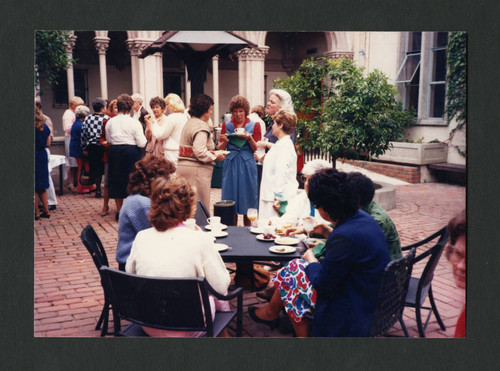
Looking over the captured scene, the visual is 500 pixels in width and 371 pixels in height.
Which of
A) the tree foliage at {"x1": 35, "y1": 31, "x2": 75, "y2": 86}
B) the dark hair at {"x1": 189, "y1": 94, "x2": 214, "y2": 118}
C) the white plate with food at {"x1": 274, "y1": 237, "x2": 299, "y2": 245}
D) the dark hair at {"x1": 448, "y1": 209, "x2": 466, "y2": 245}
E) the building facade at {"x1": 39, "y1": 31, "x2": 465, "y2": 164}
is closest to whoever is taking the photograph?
the dark hair at {"x1": 448, "y1": 209, "x2": 466, "y2": 245}

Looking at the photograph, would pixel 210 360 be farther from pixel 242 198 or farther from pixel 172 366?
pixel 242 198

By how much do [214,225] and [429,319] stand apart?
1.81 metres

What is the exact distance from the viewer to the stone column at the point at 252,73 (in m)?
9.88

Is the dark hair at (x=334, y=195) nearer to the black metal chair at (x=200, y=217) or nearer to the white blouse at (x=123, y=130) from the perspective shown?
Result: the black metal chair at (x=200, y=217)

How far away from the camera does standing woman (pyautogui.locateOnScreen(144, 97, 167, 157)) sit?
6.93 metres

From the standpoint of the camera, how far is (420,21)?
10.5ft

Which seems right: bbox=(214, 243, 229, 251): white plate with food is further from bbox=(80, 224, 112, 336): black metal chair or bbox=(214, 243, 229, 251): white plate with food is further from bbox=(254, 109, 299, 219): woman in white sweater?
bbox=(254, 109, 299, 219): woman in white sweater

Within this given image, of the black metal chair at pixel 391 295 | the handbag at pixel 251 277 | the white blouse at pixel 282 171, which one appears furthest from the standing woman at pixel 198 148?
the black metal chair at pixel 391 295

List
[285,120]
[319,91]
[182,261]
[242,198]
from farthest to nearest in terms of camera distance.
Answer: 1. [319,91]
2. [242,198]
3. [285,120]
4. [182,261]

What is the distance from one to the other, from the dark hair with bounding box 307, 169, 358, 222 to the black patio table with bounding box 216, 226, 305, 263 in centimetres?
62

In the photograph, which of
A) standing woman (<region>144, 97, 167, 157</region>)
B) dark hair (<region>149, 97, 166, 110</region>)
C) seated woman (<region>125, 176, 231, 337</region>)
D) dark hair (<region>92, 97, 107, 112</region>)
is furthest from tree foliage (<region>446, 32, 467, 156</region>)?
dark hair (<region>92, 97, 107, 112</region>)

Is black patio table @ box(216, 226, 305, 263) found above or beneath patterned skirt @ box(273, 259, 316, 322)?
above

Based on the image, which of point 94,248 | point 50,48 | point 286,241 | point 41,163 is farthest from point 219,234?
point 41,163

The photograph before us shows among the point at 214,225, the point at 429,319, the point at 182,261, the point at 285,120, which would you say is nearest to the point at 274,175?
the point at 285,120
